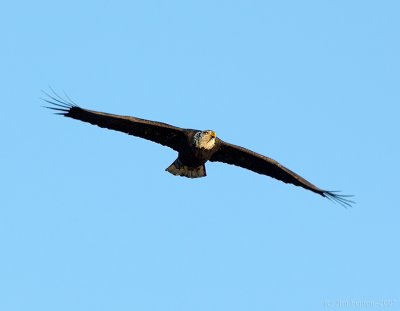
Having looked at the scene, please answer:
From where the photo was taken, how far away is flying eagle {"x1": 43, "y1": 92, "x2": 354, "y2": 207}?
82.3ft

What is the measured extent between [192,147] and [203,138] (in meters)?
0.29

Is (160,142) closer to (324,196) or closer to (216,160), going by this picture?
(216,160)

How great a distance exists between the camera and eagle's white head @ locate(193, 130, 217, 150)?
2539cm

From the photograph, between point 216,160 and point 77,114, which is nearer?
point 77,114

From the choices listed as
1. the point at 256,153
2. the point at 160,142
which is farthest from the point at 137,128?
the point at 256,153

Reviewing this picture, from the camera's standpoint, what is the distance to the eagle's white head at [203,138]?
83.3 ft

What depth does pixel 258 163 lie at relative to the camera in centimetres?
2662

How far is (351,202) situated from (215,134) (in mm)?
2857

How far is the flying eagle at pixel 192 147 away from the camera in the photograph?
25.1 m

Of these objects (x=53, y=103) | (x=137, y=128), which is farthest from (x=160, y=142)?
(x=53, y=103)

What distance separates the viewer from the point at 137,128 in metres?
25.6

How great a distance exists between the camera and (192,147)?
83.6ft

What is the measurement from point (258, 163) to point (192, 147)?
5.73 ft

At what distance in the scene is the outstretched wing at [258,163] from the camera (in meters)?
26.3
